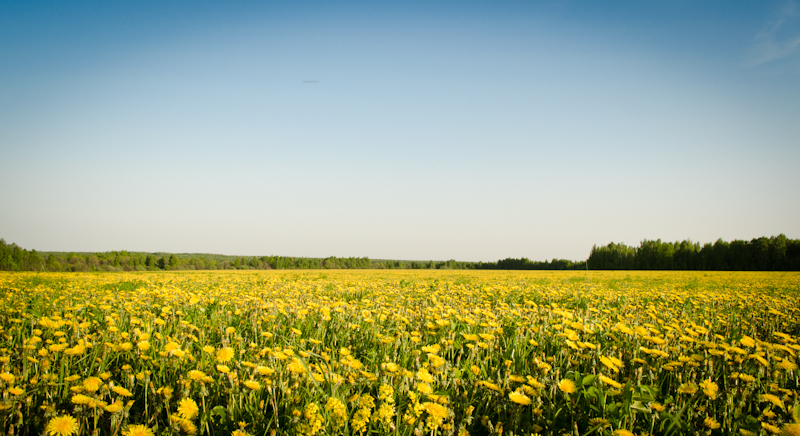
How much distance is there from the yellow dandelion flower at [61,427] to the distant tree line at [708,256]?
286 ft

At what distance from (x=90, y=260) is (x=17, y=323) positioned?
69.5 m

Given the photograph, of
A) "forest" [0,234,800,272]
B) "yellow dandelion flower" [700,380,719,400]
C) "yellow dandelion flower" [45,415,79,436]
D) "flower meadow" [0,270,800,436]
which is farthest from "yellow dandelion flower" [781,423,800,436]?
"forest" [0,234,800,272]

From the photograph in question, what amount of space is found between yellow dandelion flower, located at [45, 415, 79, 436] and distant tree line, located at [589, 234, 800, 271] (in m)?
87.1

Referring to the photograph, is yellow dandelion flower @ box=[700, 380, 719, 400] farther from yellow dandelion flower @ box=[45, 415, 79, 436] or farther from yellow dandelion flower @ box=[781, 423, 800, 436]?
yellow dandelion flower @ box=[45, 415, 79, 436]

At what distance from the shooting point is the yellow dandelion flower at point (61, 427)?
1.60 metres

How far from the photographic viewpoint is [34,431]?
1.95 meters

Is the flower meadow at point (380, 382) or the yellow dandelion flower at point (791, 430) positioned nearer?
the yellow dandelion flower at point (791, 430)

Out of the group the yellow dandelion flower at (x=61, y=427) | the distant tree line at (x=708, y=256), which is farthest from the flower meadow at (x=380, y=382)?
the distant tree line at (x=708, y=256)

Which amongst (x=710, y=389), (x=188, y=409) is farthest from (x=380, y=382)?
(x=710, y=389)

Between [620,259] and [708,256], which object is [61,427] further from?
[620,259]

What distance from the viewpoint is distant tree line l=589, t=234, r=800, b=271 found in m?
59.8

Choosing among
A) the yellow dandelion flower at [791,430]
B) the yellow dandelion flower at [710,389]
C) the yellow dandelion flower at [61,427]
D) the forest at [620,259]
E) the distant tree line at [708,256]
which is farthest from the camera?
the distant tree line at [708,256]

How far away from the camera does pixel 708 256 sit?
2761 inches

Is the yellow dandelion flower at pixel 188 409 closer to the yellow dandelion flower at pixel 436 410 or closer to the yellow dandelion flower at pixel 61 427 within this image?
the yellow dandelion flower at pixel 61 427
